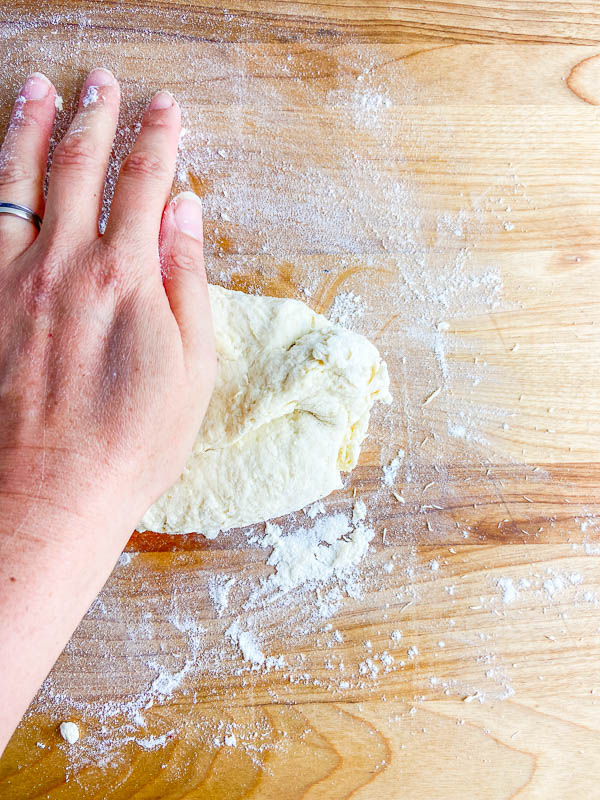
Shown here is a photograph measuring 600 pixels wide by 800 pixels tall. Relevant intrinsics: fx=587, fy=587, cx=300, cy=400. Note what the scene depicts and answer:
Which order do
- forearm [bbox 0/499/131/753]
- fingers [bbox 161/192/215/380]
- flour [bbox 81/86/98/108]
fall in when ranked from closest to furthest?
1. forearm [bbox 0/499/131/753]
2. fingers [bbox 161/192/215/380]
3. flour [bbox 81/86/98/108]

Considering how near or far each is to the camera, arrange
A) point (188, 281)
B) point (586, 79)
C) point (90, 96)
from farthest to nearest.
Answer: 1. point (586, 79)
2. point (90, 96)
3. point (188, 281)

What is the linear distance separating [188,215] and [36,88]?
0.39 m

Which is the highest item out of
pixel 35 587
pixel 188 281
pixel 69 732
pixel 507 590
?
pixel 188 281

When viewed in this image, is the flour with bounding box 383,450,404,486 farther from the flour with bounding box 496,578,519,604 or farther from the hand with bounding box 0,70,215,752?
the hand with bounding box 0,70,215,752

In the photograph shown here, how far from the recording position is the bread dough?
0.95 metres

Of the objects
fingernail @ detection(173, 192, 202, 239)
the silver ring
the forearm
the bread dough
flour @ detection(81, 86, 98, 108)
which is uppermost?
flour @ detection(81, 86, 98, 108)

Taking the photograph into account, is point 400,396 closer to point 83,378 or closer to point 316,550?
point 316,550

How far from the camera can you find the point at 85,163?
3.10 ft

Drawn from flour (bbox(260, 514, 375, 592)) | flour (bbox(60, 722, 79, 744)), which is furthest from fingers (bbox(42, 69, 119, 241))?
flour (bbox(60, 722, 79, 744))

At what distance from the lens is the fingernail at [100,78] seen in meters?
1.05

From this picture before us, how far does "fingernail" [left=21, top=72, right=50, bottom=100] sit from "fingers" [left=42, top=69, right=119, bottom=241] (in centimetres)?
6

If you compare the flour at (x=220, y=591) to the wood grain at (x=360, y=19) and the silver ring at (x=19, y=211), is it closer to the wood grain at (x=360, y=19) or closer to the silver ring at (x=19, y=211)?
the silver ring at (x=19, y=211)

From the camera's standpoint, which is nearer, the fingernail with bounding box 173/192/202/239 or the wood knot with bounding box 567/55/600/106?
the fingernail with bounding box 173/192/202/239

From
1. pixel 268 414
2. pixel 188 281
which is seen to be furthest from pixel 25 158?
pixel 268 414
